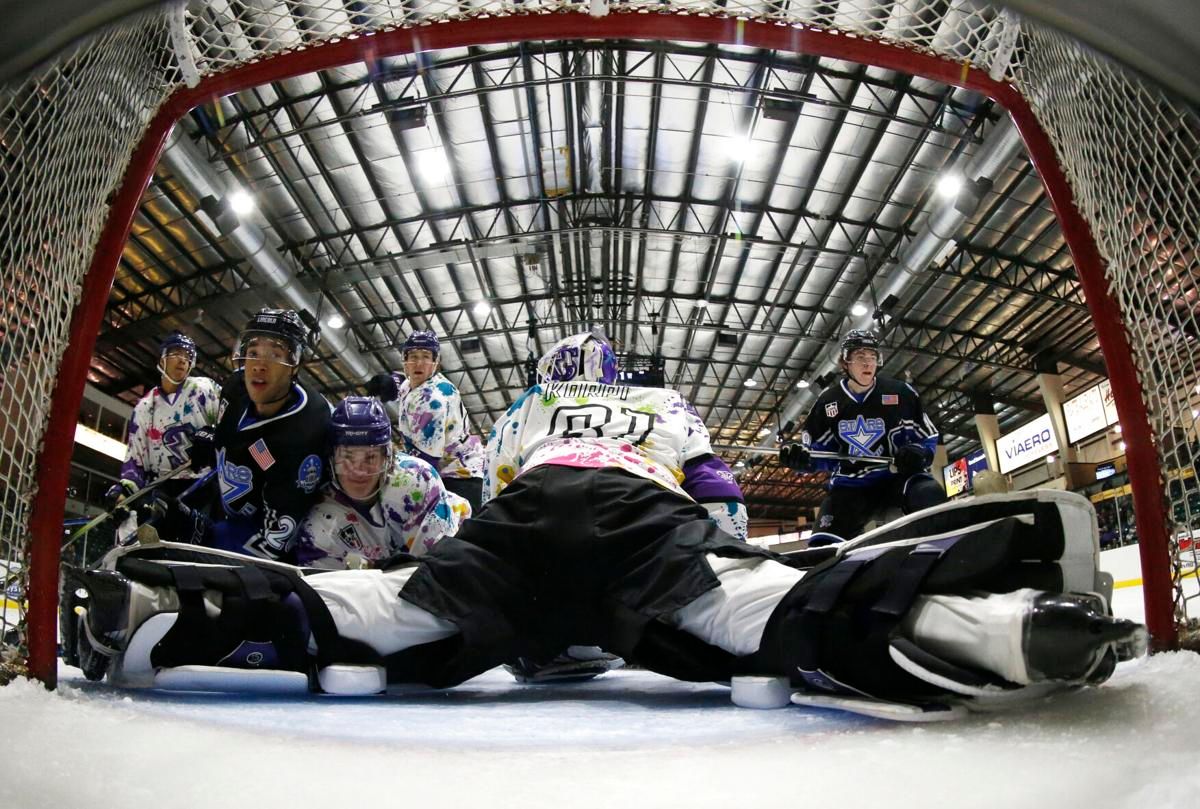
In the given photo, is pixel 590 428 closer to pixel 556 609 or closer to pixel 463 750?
pixel 556 609

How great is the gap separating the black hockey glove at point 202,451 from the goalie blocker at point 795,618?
1471mm

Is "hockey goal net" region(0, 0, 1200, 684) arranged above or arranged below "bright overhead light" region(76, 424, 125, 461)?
below

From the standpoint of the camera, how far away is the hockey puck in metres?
1.42

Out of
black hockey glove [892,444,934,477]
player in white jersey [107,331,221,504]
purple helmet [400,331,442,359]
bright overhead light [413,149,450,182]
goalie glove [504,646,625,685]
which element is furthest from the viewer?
bright overhead light [413,149,450,182]

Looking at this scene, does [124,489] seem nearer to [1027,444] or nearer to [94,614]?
[94,614]

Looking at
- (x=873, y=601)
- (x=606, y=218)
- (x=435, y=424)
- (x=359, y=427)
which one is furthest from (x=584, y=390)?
(x=606, y=218)

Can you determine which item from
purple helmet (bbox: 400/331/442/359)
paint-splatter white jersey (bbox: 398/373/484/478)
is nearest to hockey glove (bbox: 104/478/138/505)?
paint-splatter white jersey (bbox: 398/373/484/478)

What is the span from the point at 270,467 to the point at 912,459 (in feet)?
9.73

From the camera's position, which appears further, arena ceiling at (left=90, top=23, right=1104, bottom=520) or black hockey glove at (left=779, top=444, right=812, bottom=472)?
arena ceiling at (left=90, top=23, right=1104, bottom=520)

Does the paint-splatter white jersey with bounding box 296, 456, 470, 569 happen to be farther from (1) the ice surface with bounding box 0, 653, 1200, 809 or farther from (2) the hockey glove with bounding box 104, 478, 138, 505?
(2) the hockey glove with bounding box 104, 478, 138, 505

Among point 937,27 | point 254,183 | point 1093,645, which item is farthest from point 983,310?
point 1093,645

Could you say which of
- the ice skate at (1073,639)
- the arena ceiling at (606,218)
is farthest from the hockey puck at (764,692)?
the arena ceiling at (606,218)

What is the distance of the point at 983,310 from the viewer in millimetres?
14242

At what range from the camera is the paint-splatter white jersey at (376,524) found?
2.70 meters
